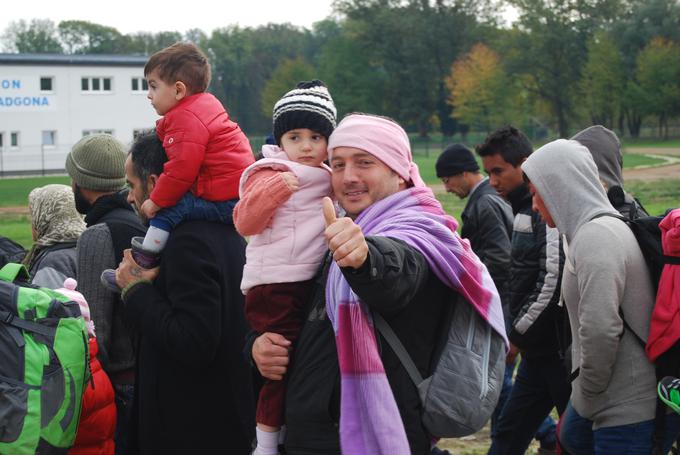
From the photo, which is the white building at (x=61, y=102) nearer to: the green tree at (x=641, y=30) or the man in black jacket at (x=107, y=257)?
the green tree at (x=641, y=30)

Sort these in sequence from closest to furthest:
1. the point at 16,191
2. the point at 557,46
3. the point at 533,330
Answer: the point at 533,330 → the point at 16,191 → the point at 557,46

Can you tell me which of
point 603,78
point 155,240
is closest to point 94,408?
point 155,240

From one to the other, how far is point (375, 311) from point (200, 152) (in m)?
1.47

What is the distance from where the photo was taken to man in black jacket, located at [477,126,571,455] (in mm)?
4891

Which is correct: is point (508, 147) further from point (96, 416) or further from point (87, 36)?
point (87, 36)

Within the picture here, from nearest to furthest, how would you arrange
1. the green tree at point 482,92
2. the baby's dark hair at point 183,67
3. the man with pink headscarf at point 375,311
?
the man with pink headscarf at point 375,311, the baby's dark hair at point 183,67, the green tree at point 482,92

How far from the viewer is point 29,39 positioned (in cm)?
10600

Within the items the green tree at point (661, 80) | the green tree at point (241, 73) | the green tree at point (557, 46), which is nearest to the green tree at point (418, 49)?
the green tree at point (557, 46)

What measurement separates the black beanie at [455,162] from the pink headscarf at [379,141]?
13.5 feet

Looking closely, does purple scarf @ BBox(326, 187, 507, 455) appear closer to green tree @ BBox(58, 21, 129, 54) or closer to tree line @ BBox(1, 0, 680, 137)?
tree line @ BBox(1, 0, 680, 137)

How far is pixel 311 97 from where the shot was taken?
10.4ft

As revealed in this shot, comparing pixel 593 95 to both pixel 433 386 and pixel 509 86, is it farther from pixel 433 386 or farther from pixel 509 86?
pixel 433 386

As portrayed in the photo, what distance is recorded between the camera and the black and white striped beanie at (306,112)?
122 inches

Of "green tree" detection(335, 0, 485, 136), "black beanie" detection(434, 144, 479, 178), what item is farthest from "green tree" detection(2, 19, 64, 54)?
"black beanie" detection(434, 144, 479, 178)
